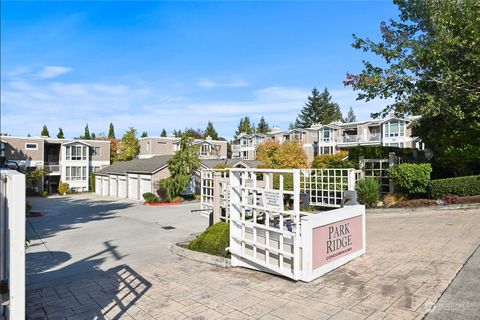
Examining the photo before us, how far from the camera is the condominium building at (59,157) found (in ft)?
124

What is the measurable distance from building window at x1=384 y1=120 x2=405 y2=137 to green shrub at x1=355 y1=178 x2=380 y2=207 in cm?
3059

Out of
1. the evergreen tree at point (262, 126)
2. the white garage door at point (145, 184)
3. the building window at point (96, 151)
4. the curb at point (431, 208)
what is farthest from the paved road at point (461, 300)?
the evergreen tree at point (262, 126)

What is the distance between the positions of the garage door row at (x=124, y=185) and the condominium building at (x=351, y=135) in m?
23.8

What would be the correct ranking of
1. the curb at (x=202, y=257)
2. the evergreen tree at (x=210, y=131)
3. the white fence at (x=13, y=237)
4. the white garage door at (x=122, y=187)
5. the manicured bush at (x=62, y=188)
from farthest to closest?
the evergreen tree at (x=210, y=131) < the manicured bush at (x=62, y=188) < the white garage door at (x=122, y=187) < the curb at (x=202, y=257) < the white fence at (x=13, y=237)

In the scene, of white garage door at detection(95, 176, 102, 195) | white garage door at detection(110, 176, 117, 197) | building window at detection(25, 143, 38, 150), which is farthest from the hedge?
building window at detection(25, 143, 38, 150)

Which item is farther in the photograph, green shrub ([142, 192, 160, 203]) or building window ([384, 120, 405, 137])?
building window ([384, 120, 405, 137])

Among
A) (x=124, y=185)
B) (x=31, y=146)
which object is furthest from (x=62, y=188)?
(x=124, y=185)

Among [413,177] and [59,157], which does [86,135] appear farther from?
[413,177]

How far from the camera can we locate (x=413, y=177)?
512 inches

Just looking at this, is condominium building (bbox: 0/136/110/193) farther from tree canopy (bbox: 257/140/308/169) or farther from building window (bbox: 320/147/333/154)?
building window (bbox: 320/147/333/154)

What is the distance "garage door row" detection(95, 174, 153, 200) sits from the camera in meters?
30.1

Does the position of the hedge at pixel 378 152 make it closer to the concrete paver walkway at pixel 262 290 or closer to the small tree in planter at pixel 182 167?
the concrete paver walkway at pixel 262 290

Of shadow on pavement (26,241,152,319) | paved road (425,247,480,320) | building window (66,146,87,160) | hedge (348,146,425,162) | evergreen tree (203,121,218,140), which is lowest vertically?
shadow on pavement (26,241,152,319)

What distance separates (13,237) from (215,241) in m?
5.25
